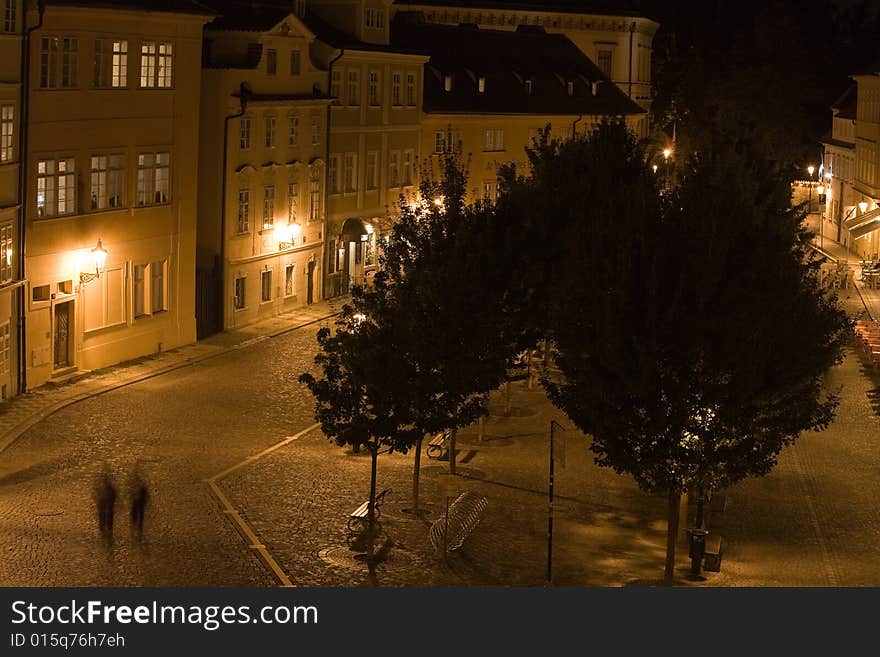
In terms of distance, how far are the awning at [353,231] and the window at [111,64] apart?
17048 mm

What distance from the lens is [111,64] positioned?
39.5 meters

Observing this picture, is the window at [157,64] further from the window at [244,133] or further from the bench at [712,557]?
the bench at [712,557]

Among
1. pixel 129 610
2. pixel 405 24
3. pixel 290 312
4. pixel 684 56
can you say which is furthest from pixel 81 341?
pixel 684 56

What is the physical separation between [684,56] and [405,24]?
42.2 metres

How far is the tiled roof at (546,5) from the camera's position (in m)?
79.1

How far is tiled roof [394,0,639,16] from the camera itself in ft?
260

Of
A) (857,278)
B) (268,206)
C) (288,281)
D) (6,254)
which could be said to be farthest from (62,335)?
(857,278)

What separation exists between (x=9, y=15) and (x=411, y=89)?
27696 mm

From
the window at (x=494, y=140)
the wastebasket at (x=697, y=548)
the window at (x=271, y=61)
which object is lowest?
the wastebasket at (x=697, y=548)

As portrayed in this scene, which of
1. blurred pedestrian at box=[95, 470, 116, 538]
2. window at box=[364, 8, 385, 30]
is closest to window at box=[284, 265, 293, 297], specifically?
window at box=[364, 8, 385, 30]

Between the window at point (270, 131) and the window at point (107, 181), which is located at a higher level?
the window at point (270, 131)

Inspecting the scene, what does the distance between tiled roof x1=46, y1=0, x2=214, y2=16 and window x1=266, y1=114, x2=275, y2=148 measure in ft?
22.9

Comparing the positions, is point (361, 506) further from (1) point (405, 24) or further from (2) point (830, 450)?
(1) point (405, 24)

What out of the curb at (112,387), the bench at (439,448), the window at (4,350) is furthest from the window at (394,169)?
the bench at (439,448)
